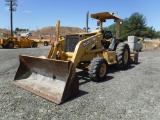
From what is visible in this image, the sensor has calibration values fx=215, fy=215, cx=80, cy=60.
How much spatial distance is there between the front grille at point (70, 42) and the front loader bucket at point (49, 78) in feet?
5.14

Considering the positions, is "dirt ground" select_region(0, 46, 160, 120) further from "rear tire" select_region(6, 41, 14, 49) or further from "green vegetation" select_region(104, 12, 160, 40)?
"green vegetation" select_region(104, 12, 160, 40)

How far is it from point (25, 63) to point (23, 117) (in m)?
3.18

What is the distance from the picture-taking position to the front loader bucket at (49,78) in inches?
224

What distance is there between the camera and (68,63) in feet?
19.0

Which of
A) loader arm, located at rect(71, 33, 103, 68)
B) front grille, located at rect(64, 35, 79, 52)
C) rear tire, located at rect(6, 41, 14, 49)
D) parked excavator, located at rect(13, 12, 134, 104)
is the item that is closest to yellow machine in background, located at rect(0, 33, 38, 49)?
rear tire, located at rect(6, 41, 14, 49)

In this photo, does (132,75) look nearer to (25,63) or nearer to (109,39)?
(109,39)

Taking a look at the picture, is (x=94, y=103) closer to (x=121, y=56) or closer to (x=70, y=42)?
(x=70, y=42)

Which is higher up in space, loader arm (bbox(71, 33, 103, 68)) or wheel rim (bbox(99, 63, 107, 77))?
loader arm (bbox(71, 33, 103, 68))

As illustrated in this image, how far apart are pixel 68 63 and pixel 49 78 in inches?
43.2

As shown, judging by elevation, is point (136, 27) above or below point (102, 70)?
above

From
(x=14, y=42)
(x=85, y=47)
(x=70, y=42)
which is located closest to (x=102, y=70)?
(x=85, y=47)

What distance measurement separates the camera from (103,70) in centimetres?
Result: 753

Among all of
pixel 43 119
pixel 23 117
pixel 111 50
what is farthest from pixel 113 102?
pixel 111 50

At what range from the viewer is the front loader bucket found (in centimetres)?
568
